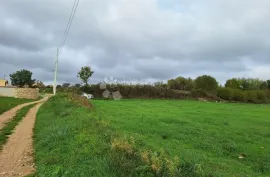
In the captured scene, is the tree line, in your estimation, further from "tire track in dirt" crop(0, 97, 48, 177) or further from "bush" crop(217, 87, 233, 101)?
"tire track in dirt" crop(0, 97, 48, 177)

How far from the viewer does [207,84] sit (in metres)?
76.4

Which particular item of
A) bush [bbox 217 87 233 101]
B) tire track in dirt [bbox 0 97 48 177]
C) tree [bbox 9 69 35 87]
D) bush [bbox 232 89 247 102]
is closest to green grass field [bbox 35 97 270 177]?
tire track in dirt [bbox 0 97 48 177]

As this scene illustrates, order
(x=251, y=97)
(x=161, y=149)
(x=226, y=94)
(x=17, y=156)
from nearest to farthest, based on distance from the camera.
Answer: (x=161, y=149) → (x=17, y=156) → (x=226, y=94) → (x=251, y=97)

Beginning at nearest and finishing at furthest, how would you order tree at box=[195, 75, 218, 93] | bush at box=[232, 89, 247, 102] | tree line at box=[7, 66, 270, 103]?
tree line at box=[7, 66, 270, 103], bush at box=[232, 89, 247, 102], tree at box=[195, 75, 218, 93]

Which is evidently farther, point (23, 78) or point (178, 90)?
point (23, 78)

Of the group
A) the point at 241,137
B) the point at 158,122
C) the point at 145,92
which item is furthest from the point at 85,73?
the point at 241,137

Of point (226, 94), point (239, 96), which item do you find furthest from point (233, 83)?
point (226, 94)

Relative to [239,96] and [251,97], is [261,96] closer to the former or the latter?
[251,97]

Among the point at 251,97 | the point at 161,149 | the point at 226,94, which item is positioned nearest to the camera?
the point at 161,149

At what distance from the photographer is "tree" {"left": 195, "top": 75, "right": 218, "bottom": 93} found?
7512 centimetres

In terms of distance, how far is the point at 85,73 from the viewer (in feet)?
260

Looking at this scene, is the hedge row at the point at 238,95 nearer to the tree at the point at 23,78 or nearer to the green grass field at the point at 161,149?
the green grass field at the point at 161,149

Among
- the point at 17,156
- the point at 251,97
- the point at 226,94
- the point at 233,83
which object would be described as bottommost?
the point at 17,156

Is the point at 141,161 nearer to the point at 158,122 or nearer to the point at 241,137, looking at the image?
the point at 241,137
